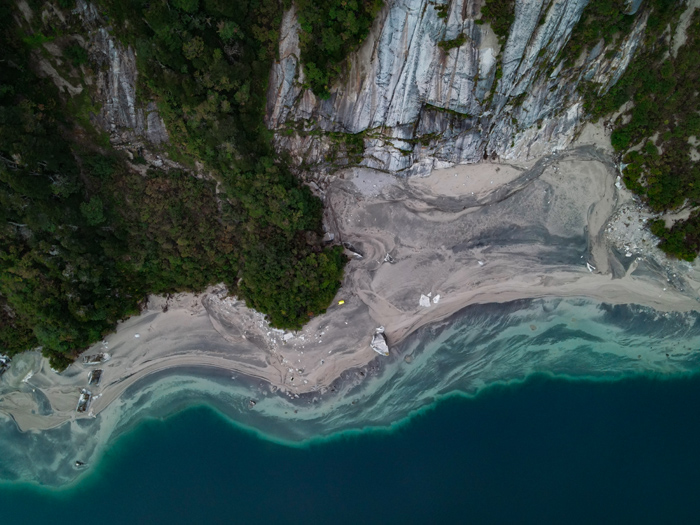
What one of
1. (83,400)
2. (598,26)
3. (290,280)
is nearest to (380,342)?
(290,280)

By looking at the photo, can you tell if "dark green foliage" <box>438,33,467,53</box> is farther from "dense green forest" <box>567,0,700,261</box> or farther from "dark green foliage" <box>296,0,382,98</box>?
"dense green forest" <box>567,0,700,261</box>

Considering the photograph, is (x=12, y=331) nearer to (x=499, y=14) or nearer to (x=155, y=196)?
(x=155, y=196)

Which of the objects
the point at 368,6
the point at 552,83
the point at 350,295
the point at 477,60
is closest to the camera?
the point at 368,6

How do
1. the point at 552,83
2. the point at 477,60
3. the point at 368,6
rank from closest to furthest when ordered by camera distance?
the point at 368,6
the point at 477,60
the point at 552,83

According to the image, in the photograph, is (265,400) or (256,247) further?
(265,400)

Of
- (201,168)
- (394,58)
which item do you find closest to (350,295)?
(201,168)

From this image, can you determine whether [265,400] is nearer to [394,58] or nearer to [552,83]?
[394,58]
